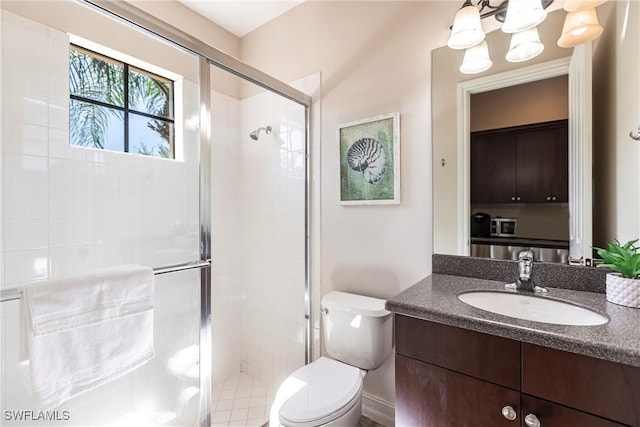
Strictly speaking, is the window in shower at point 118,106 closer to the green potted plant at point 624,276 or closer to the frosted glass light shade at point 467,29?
the frosted glass light shade at point 467,29

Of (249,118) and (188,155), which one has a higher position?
(249,118)

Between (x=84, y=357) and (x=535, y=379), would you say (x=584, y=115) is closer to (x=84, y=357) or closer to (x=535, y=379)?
(x=535, y=379)

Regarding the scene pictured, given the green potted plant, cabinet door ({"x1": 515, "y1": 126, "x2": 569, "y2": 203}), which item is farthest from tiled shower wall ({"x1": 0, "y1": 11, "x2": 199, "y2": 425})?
the green potted plant

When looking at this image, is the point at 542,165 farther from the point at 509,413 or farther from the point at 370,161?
the point at 509,413

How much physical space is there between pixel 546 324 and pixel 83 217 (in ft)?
6.20

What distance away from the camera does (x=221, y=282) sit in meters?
2.13

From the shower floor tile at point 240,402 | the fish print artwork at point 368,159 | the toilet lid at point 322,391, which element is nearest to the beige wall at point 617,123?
the fish print artwork at point 368,159

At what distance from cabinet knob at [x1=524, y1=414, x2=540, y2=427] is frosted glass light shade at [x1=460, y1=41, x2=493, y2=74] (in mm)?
1309

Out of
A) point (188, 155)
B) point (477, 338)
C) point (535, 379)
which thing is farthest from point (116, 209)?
point (535, 379)

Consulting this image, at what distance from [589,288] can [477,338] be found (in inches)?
24.1

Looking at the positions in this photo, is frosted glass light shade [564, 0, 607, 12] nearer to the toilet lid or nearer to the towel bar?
the toilet lid

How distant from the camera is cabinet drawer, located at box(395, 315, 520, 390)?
0.80 metres

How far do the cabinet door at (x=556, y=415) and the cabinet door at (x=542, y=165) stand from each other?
785mm

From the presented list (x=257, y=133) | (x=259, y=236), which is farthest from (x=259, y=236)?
(x=257, y=133)
